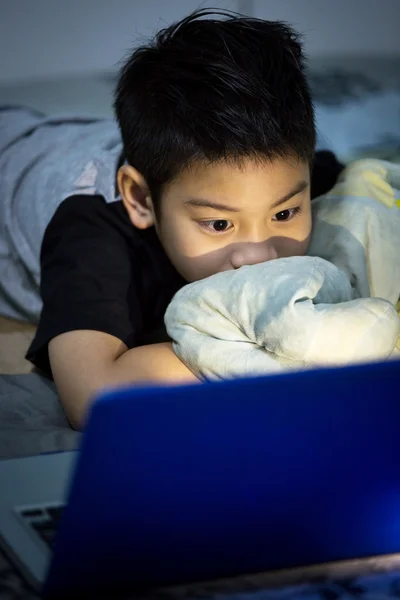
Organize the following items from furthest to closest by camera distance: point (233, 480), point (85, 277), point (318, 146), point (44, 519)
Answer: point (318, 146)
point (85, 277)
point (44, 519)
point (233, 480)

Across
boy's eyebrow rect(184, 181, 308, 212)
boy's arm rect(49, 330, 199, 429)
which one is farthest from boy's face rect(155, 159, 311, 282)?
boy's arm rect(49, 330, 199, 429)

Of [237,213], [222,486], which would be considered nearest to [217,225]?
[237,213]

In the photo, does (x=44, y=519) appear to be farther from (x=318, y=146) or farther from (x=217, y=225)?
(x=318, y=146)

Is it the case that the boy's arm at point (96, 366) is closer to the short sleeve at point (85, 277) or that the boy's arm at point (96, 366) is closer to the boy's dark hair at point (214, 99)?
the short sleeve at point (85, 277)

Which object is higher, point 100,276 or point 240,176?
point 240,176

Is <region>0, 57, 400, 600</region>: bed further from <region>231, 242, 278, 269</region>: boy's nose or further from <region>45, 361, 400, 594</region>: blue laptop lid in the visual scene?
<region>231, 242, 278, 269</region>: boy's nose

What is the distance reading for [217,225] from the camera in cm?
110

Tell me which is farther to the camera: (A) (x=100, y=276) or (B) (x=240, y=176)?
(A) (x=100, y=276)

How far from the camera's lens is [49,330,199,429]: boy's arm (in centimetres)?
101

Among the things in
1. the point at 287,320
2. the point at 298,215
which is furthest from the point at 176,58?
the point at 287,320

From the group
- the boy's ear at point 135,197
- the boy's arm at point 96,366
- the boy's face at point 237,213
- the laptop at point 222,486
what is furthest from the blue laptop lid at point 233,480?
the boy's ear at point 135,197

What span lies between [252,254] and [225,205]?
7 centimetres

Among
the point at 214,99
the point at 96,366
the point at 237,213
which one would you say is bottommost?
the point at 96,366

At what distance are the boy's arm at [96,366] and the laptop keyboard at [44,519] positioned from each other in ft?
1.09
